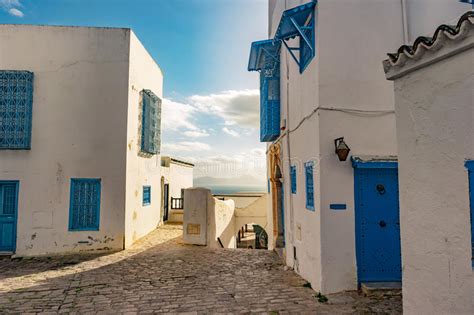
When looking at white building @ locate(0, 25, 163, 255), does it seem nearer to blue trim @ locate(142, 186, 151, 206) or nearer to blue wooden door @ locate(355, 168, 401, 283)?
blue trim @ locate(142, 186, 151, 206)

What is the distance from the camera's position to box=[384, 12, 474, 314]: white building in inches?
99.5

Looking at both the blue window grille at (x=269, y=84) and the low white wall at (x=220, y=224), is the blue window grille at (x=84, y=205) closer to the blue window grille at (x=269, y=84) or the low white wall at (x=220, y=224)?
the low white wall at (x=220, y=224)

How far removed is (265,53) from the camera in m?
8.93

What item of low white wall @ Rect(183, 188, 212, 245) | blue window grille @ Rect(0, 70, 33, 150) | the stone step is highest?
blue window grille @ Rect(0, 70, 33, 150)

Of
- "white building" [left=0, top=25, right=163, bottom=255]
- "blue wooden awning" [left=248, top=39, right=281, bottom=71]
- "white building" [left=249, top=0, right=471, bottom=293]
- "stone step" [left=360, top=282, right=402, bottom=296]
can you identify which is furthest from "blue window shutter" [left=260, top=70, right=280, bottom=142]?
"stone step" [left=360, top=282, right=402, bottom=296]

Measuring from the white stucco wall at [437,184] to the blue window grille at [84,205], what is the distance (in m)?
8.33

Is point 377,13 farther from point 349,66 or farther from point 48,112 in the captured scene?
point 48,112

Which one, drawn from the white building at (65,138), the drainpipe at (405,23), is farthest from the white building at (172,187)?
the drainpipe at (405,23)

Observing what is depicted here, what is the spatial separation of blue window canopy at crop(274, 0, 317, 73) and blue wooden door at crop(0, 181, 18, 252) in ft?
27.6

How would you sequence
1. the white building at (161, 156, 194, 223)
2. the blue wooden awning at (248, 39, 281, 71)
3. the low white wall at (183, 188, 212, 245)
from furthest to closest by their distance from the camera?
1. the white building at (161, 156, 194, 223)
2. the low white wall at (183, 188, 212, 245)
3. the blue wooden awning at (248, 39, 281, 71)

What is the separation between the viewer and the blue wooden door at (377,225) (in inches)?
210

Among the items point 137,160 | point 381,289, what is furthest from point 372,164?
point 137,160

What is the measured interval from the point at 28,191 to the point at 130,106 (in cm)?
376

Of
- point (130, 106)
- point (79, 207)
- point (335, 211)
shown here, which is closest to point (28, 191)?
point (79, 207)
